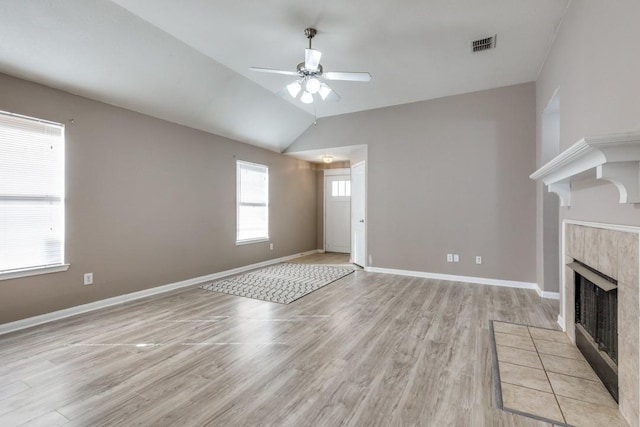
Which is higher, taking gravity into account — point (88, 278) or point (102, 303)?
point (88, 278)

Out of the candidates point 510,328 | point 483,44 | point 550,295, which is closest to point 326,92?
point 483,44

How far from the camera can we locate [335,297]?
399cm

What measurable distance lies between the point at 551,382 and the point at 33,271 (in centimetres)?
454

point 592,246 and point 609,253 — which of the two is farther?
point 592,246

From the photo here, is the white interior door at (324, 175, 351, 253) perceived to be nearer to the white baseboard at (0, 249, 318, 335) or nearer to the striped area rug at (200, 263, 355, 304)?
the striped area rug at (200, 263, 355, 304)

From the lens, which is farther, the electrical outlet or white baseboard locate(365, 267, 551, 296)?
white baseboard locate(365, 267, 551, 296)

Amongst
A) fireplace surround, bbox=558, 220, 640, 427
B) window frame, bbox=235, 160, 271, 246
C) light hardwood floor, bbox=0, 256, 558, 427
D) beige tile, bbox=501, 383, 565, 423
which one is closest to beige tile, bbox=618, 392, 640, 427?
fireplace surround, bbox=558, 220, 640, 427

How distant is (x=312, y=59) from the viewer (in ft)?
9.52

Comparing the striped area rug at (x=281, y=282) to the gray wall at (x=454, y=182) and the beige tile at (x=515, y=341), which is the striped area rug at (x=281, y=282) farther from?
the beige tile at (x=515, y=341)

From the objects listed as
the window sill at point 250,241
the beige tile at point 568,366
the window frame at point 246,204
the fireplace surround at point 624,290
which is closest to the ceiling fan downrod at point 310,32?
the fireplace surround at point 624,290

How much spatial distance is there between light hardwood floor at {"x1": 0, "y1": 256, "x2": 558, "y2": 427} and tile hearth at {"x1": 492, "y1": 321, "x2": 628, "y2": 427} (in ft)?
0.44

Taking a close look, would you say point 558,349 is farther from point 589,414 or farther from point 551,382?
point 589,414

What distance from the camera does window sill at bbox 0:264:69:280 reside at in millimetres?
2865

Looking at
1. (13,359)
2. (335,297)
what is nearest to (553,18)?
(335,297)
